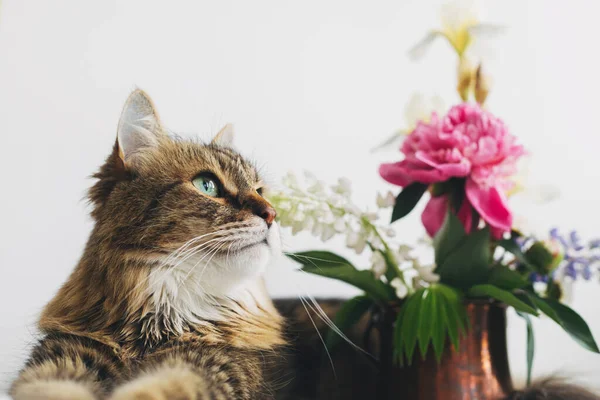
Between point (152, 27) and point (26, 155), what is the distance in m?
0.35

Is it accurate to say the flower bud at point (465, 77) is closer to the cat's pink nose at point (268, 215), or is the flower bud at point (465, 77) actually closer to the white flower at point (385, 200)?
the white flower at point (385, 200)

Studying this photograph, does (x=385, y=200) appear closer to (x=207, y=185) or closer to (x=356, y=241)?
(x=356, y=241)

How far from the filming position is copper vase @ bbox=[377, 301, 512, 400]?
79 cm

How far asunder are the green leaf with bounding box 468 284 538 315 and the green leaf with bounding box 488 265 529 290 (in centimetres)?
3

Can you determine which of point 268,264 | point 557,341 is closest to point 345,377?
point 268,264

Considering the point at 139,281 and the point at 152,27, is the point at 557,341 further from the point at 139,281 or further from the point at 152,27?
the point at 152,27

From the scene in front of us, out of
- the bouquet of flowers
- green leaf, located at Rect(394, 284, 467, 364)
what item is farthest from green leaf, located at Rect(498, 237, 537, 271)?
green leaf, located at Rect(394, 284, 467, 364)

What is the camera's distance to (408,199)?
876 mm

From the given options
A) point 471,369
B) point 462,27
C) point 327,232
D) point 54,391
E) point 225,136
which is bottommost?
point 471,369

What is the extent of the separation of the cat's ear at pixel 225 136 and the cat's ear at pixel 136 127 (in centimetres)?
16

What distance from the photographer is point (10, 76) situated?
38.2 inches

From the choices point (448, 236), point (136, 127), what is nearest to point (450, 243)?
point (448, 236)

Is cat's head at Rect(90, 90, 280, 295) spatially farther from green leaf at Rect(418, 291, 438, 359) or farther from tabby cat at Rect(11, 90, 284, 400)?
green leaf at Rect(418, 291, 438, 359)

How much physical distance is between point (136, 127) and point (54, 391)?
0.39 meters
